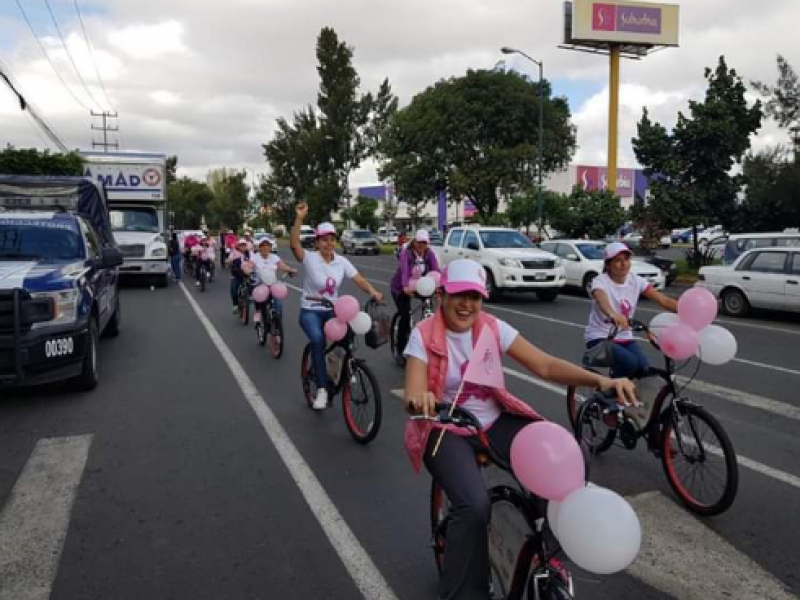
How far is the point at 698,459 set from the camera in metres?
4.19

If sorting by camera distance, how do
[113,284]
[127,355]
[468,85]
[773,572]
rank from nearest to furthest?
[773,572] → [127,355] → [113,284] → [468,85]

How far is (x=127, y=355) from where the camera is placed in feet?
30.6

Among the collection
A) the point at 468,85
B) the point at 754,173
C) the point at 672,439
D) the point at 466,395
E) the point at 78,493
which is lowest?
the point at 78,493

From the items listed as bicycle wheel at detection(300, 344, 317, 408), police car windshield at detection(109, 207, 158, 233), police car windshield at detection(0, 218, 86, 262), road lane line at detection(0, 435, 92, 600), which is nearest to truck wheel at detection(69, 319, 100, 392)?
police car windshield at detection(0, 218, 86, 262)

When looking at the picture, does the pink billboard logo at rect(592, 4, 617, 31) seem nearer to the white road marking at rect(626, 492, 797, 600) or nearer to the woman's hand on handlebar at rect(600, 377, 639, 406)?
the white road marking at rect(626, 492, 797, 600)

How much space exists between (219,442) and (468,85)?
37.4m

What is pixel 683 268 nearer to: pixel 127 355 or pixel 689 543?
pixel 127 355

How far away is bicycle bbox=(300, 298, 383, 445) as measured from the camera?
5.38 meters

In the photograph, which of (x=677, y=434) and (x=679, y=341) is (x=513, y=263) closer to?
(x=677, y=434)

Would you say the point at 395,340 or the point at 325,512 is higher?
the point at 395,340

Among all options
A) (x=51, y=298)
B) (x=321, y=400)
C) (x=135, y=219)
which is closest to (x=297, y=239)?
(x=321, y=400)

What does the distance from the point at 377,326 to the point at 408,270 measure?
7.96 feet

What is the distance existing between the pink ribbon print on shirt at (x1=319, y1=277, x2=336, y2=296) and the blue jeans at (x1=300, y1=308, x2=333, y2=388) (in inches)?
7.2

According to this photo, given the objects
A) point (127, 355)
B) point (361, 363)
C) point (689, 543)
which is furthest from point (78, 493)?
point (127, 355)
